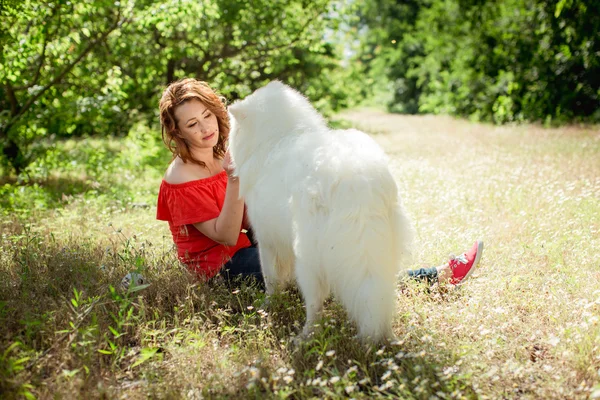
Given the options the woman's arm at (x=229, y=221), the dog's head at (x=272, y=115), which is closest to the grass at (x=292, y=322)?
the woman's arm at (x=229, y=221)

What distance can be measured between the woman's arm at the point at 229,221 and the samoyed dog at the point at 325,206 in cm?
21

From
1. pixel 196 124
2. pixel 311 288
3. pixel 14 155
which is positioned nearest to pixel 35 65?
pixel 14 155

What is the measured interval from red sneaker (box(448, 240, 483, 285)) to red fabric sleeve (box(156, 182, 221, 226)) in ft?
5.18

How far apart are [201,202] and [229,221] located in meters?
0.27

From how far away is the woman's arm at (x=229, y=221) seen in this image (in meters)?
2.95

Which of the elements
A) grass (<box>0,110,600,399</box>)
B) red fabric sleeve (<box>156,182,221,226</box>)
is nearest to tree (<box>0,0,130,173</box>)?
grass (<box>0,110,600,399</box>)

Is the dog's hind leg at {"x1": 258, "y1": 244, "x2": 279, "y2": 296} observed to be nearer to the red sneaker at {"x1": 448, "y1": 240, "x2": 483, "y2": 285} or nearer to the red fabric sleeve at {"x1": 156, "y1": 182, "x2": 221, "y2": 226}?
the red fabric sleeve at {"x1": 156, "y1": 182, "x2": 221, "y2": 226}

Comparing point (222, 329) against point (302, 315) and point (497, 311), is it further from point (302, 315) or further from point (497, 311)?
point (497, 311)

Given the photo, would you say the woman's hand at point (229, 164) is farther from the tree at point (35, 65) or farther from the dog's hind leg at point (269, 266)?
the tree at point (35, 65)

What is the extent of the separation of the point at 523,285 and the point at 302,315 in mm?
1403

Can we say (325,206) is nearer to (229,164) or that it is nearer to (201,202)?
(229,164)

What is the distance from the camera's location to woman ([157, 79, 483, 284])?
312 centimetres

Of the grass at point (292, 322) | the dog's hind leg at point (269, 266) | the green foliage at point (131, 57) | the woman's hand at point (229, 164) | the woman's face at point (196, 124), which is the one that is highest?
the green foliage at point (131, 57)

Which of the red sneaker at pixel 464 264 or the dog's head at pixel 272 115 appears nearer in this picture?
the dog's head at pixel 272 115
